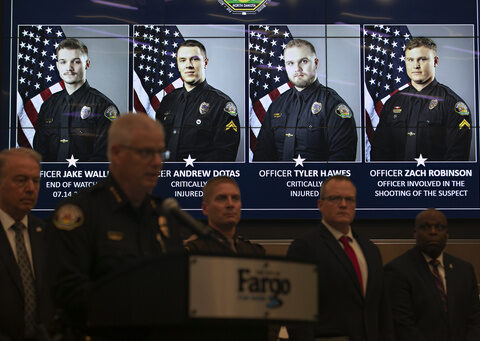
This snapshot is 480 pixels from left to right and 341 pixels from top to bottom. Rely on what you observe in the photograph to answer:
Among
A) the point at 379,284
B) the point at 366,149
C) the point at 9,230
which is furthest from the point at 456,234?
the point at 9,230

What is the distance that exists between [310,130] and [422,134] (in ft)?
4.57

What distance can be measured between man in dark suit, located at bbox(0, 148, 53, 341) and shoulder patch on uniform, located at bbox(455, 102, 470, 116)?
6104 mm

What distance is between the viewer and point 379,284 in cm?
458

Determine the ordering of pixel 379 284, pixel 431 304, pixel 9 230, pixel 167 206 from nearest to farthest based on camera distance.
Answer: pixel 167 206
pixel 9 230
pixel 379 284
pixel 431 304

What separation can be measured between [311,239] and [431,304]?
115cm

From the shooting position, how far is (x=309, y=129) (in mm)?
8820

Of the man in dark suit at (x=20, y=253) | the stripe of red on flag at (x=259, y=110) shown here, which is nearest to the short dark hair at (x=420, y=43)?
the stripe of red on flag at (x=259, y=110)

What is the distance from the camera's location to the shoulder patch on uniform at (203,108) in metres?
8.86

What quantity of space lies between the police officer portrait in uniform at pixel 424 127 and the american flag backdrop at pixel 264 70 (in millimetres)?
1340

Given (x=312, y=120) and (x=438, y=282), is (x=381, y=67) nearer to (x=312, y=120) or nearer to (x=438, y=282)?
(x=312, y=120)

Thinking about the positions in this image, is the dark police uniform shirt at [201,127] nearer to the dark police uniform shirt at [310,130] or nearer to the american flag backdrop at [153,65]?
the american flag backdrop at [153,65]

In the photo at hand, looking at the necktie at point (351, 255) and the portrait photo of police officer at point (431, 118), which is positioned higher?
the portrait photo of police officer at point (431, 118)

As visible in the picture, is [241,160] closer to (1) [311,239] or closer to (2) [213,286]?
(1) [311,239]

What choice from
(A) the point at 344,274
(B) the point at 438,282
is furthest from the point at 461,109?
(A) the point at 344,274
